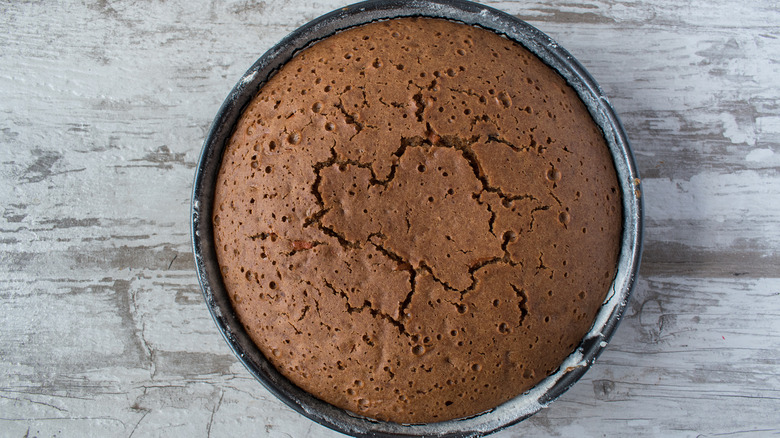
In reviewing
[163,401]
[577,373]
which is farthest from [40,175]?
[577,373]

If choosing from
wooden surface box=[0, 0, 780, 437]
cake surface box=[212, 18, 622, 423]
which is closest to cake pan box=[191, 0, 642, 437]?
cake surface box=[212, 18, 622, 423]

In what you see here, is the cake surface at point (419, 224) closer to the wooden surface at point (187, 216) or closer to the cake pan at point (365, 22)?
the cake pan at point (365, 22)

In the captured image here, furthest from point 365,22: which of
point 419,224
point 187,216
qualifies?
point 187,216

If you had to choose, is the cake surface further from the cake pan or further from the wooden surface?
the wooden surface

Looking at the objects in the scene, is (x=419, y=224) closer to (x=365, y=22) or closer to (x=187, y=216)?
(x=365, y=22)

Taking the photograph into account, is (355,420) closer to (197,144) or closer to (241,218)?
(241,218)
